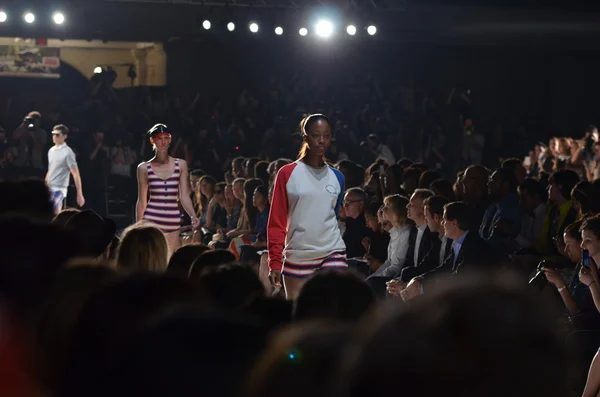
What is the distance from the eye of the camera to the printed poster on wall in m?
21.7

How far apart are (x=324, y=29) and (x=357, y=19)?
0.53 metres

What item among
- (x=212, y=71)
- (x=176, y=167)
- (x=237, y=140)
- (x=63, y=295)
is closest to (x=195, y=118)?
(x=237, y=140)

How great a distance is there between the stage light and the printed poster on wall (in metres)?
6.16

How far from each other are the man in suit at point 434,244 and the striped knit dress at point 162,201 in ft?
6.78

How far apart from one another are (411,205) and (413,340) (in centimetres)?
654

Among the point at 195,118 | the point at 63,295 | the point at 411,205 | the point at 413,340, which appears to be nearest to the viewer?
the point at 413,340

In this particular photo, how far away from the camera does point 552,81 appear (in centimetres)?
2341

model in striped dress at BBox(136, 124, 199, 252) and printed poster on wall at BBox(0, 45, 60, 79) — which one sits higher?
printed poster on wall at BBox(0, 45, 60, 79)

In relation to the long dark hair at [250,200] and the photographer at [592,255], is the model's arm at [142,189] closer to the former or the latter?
the long dark hair at [250,200]

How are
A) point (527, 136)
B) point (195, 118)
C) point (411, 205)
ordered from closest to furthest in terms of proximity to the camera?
1. point (411, 205)
2. point (195, 118)
3. point (527, 136)

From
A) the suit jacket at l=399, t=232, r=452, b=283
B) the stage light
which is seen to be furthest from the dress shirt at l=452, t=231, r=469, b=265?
the stage light

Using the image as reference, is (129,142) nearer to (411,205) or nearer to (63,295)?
(411,205)

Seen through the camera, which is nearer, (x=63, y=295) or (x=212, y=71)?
(x=63, y=295)

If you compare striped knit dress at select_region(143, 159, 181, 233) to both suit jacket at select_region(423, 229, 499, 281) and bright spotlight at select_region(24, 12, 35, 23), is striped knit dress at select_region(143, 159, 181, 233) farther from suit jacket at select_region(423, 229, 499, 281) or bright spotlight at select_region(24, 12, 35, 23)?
bright spotlight at select_region(24, 12, 35, 23)
